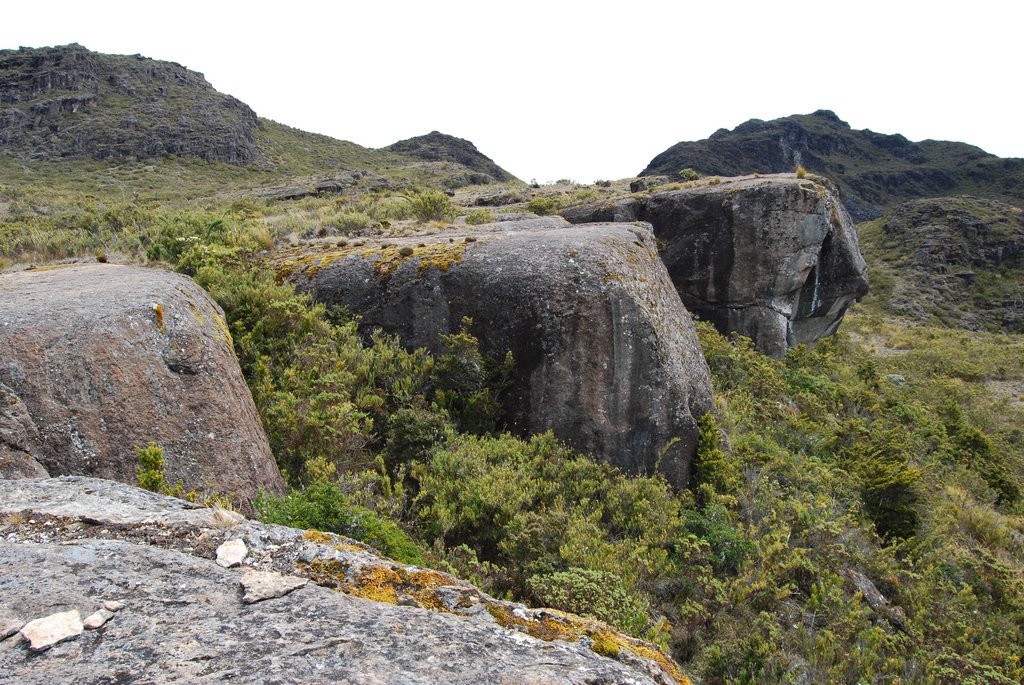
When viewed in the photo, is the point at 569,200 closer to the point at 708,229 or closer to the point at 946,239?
the point at 708,229

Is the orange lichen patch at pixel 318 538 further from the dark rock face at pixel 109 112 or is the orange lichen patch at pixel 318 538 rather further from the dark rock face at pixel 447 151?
the dark rock face at pixel 447 151

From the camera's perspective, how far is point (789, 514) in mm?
8523

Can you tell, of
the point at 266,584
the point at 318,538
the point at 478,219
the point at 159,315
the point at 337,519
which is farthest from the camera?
the point at 478,219

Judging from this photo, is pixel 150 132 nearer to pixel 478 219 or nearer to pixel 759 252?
pixel 478 219

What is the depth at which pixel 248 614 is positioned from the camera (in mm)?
2555

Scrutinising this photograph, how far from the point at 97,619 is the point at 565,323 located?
6721mm

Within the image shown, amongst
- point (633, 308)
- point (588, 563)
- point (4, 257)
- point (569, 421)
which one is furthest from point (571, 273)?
point (4, 257)

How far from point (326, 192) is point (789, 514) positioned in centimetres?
3689

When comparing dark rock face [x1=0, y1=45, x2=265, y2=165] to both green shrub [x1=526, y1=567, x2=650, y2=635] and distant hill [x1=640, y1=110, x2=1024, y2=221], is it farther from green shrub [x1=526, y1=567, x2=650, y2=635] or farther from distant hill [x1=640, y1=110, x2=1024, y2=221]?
green shrub [x1=526, y1=567, x2=650, y2=635]

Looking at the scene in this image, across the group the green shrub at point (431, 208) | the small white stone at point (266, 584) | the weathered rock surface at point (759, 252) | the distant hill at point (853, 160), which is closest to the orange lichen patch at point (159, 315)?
the small white stone at point (266, 584)

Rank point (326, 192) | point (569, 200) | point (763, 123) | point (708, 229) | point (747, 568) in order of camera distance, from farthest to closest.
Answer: point (763, 123) < point (326, 192) < point (569, 200) < point (708, 229) < point (747, 568)

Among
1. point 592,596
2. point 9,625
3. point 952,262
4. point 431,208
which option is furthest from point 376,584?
point 952,262

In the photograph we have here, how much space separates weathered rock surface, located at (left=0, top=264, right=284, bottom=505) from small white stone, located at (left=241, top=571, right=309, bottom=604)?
115 inches

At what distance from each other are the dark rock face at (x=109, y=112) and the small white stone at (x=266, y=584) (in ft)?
200
